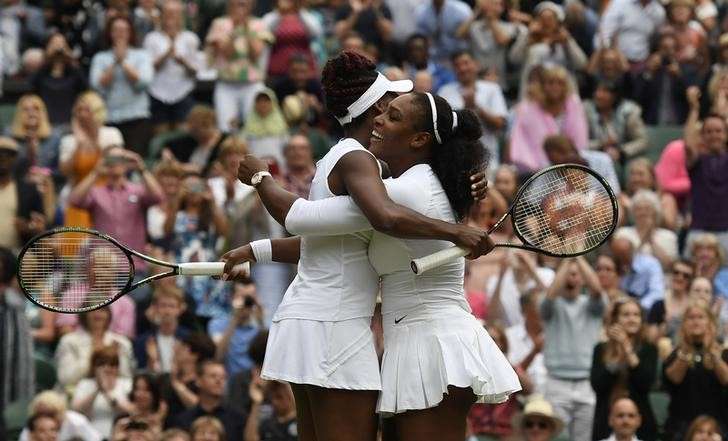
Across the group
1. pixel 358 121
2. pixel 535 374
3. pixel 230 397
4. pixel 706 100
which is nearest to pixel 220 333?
pixel 230 397

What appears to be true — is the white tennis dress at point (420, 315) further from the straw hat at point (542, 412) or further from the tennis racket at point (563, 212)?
the straw hat at point (542, 412)

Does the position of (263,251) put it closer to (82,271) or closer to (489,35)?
(82,271)

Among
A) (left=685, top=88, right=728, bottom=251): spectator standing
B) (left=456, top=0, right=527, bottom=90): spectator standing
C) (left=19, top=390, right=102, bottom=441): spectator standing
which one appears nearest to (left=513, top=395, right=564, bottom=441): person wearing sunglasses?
(left=19, top=390, right=102, bottom=441): spectator standing

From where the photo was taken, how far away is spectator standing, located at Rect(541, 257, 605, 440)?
12.3m

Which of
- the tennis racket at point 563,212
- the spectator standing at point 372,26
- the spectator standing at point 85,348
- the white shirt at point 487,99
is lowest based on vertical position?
the spectator standing at point 85,348

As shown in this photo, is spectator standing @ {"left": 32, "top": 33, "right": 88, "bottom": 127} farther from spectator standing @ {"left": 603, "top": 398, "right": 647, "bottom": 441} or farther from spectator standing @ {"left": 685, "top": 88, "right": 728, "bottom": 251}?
spectator standing @ {"left": 603, "top": 398, "right": 647, "bottom": 441}

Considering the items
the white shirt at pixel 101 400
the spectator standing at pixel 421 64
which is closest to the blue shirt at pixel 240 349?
the white shirt at pixel 101 400

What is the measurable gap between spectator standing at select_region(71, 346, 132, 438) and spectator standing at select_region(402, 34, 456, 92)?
16.0ft

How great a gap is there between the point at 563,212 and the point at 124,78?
27.9 feet

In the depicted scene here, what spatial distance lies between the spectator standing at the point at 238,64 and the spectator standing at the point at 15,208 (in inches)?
92.4

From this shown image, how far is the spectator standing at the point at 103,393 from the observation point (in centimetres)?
1205

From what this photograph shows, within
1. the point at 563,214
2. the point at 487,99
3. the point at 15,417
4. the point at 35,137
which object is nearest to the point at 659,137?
the point at 487,99

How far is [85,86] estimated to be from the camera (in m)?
15.9

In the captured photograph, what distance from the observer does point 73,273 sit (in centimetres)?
805
